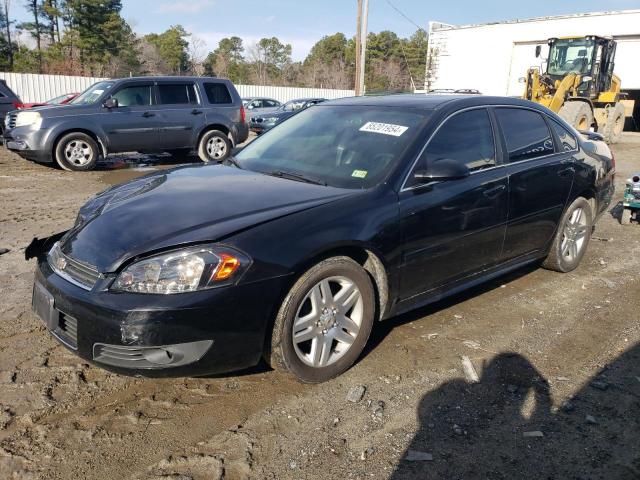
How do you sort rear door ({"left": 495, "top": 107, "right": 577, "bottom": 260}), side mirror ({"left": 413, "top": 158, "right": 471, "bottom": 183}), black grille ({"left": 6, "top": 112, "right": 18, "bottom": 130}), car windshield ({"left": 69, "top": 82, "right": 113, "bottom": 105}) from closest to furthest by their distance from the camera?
1. side mirror ({"left": 413, "top": 158, "right": 471, "bottom": 183})
2. rear door ({"left": 495, "top": 107, "right": 577, "bottom": 260})
3. car windshield ({"left": 69, "top": 82, "right": 113, "bottom": 105})
4. black grille ({"left": 6, "top": 112, "right": 18, "bottom": 130})

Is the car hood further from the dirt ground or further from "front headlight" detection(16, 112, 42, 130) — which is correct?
"front headlight" detection(16, 112, 42, 130)

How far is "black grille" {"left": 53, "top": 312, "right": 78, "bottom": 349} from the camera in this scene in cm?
273

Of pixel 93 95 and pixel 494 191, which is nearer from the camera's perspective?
pixel 494 191

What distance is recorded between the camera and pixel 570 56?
16797 mm

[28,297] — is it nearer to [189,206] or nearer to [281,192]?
[189,206]

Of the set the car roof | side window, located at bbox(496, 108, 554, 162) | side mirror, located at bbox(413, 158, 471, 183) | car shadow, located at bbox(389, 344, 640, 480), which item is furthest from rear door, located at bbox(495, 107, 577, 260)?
car shadow, located at bbox(389, 344, 640, 480)

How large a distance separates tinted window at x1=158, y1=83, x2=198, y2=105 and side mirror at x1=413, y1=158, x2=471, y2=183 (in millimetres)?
9066

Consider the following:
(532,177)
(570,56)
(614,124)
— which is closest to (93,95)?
(532,177)

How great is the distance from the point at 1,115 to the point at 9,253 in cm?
1048

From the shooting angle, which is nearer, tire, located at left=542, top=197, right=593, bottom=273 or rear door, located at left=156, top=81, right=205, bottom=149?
tire, located at left=542, top=197, right=593, bottom=273

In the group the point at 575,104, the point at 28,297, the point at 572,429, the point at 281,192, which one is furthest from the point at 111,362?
the point at 575,104

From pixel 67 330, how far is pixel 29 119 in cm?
903

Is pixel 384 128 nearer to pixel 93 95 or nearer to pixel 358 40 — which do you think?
pixel 93 95

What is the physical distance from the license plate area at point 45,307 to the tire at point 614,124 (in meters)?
18.5
